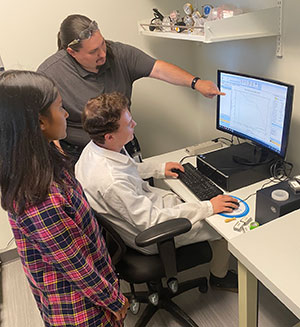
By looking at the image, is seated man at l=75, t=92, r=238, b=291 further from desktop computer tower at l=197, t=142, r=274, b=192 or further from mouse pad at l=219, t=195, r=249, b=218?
desktop computer tower at l=197, t=142, r=274, b=192

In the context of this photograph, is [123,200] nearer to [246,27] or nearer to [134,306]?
[134,306]

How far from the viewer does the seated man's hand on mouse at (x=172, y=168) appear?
1.71 m

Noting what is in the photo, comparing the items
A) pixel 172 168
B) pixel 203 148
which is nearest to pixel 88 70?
pixel 172 168

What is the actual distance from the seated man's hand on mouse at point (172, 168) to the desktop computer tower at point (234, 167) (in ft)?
0.36

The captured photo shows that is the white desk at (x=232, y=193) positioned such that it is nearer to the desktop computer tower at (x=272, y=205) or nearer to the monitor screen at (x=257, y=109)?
the desktop computer tower at (x=272, y=205)

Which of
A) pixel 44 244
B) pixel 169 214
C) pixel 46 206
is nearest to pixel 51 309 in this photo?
pixel 44 244

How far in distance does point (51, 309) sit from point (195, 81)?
1.35 m

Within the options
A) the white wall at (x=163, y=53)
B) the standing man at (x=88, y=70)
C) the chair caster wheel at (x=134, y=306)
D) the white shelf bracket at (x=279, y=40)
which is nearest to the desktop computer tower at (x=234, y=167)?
the white wall at (x=163, y=53)

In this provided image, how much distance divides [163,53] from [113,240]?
1467mm

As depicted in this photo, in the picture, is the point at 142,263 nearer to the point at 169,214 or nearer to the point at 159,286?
the point at 169,214

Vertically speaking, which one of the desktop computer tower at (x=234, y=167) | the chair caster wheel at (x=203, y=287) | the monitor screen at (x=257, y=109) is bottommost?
the chair caster wheel at (x=203, y=287)

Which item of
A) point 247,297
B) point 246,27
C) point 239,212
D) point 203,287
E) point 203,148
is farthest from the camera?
point 203,148

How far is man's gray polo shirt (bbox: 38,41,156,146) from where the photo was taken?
1709mm

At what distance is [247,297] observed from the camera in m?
1.08
